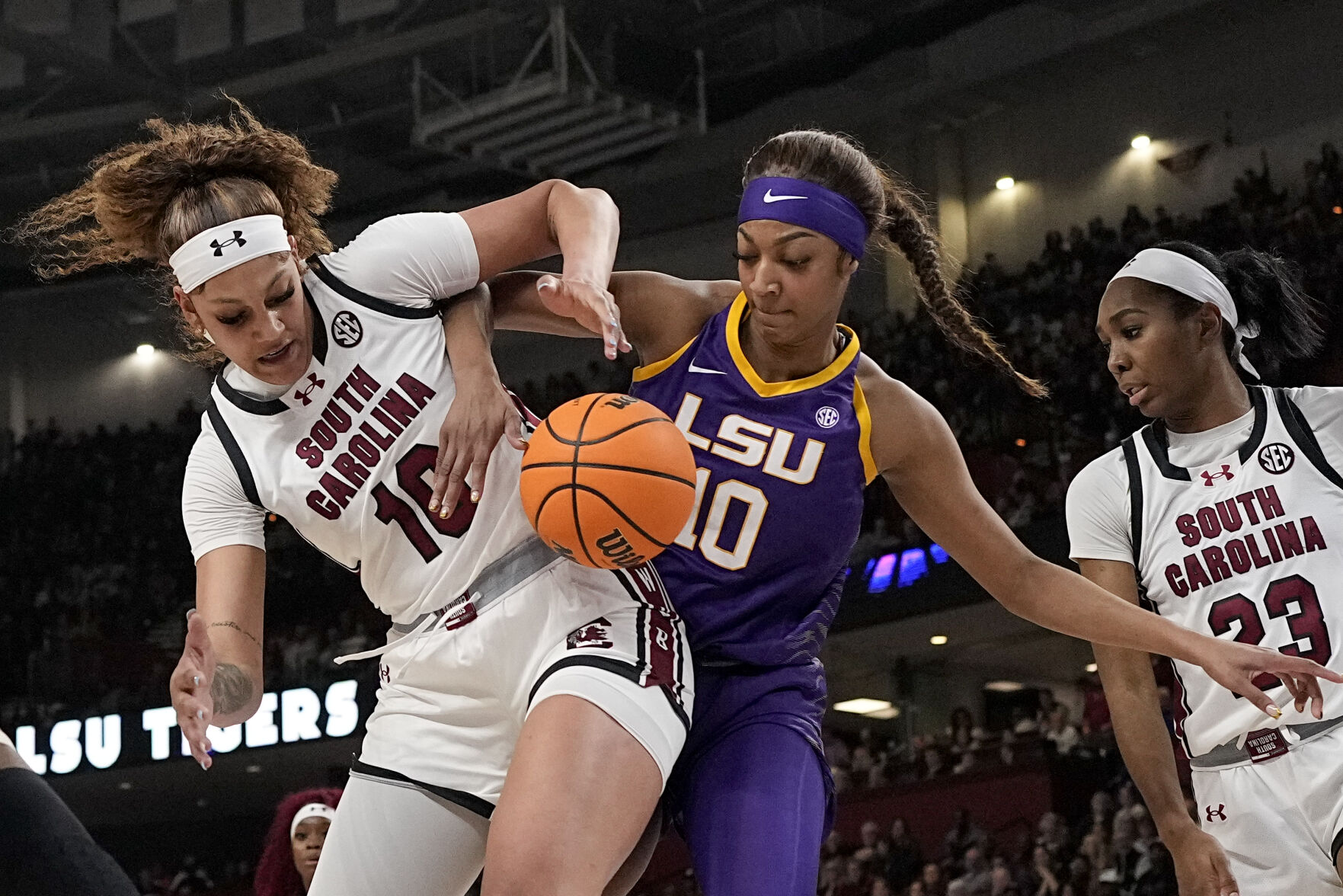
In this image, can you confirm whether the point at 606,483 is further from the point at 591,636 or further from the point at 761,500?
the point at 761,500

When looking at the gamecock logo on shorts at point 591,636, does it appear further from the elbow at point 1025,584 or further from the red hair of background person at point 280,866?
the red hair of background person at point 280,866

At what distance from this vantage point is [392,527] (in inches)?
122

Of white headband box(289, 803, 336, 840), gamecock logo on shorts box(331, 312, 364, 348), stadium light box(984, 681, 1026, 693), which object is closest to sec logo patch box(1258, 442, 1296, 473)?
gamecock logo on shorts box(331, 312, 364, 348)

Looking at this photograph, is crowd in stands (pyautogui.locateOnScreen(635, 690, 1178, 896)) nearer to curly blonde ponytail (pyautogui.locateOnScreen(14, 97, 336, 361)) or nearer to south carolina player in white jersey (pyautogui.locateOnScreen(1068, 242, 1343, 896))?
south carolina player in white jersey (pyautogui.locateOnScreen(1068, 242, 1343, 896))

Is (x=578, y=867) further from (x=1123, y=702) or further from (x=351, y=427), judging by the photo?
(x=1123, y=702)

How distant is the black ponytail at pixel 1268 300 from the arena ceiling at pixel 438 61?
52.3 ft

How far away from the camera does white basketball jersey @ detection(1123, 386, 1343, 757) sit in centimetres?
413

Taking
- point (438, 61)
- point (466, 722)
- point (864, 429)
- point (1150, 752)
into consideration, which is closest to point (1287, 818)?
point (1150, 752)

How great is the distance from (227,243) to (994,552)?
1.88 meters

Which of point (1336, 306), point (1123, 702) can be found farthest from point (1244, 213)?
point (1123, 702)

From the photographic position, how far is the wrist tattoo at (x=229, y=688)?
10.2 ft

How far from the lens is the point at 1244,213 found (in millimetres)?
18422

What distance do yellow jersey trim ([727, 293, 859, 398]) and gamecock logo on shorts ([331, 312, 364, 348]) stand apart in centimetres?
87

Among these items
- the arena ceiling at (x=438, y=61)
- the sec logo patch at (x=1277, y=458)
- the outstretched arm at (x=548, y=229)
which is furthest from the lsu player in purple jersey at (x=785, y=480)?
the arena ceiling at (x=438, y=61)
